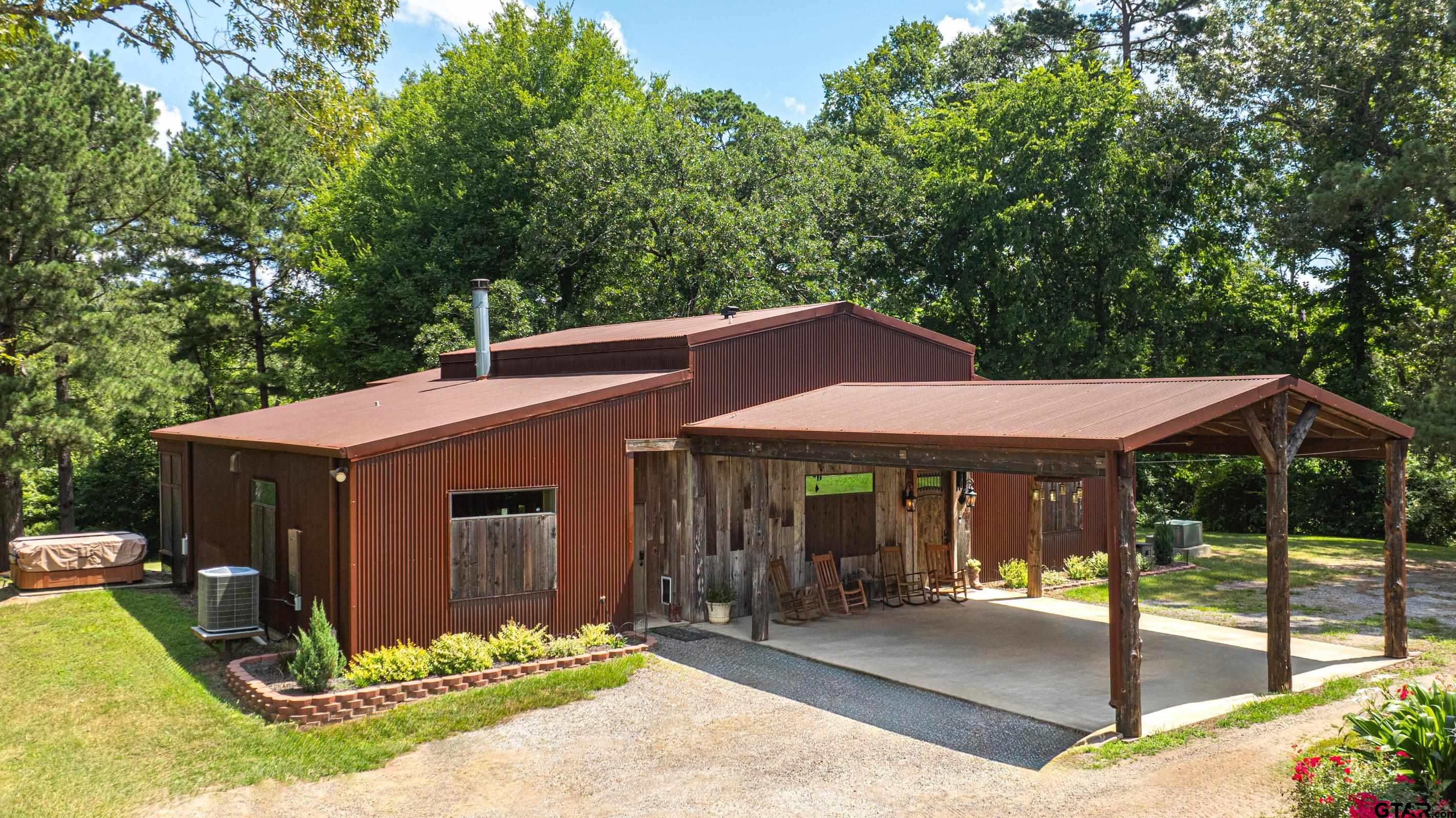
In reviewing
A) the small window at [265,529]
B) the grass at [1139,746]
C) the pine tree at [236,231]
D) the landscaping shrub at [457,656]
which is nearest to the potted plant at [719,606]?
the landscaping shrub at [457,656]

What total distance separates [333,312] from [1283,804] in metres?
27.9

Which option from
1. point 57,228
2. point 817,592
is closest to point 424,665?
point 817,592

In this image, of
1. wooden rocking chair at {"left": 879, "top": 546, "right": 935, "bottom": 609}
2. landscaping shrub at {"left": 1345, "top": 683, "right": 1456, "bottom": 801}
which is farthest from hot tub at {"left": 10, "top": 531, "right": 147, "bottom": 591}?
landscaping shrub at {"left": 1345, "top": 683, "right": 1456, "bottom": 801}

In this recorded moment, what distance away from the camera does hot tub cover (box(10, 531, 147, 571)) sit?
17.0m

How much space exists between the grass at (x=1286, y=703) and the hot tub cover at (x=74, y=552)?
17300 mm

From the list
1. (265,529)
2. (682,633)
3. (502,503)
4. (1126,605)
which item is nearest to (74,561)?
(265,529)

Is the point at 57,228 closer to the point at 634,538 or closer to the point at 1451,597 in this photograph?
the point at 634,538

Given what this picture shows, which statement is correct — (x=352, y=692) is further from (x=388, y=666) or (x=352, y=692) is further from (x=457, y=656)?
(x=457, y=656)

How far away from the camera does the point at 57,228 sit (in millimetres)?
18703

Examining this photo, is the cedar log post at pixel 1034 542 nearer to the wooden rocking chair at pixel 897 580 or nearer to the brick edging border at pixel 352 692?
the wooden rocking chair at pixel 897 580

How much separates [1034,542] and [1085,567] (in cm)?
210

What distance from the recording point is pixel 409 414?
12875 millimetres

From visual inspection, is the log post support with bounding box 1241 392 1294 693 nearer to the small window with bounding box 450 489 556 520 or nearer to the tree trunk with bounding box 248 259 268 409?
the small window with bounding box 450 489 556 520

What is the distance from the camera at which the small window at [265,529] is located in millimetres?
12391
